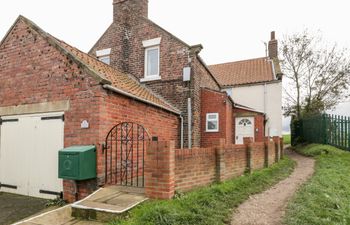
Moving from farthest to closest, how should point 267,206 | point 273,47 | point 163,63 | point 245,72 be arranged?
point 273,47, point 245,72, point 163,63, point 267,206

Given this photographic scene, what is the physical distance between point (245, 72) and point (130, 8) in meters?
13.4

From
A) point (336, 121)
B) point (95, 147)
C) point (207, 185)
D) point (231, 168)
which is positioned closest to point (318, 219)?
point (207, 185)

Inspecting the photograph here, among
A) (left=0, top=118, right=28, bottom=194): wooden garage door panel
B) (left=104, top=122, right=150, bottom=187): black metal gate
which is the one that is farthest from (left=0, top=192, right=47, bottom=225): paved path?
(left=104, top=122, right=150, bottom=187): black metal gate

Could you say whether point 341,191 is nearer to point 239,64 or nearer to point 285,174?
point 285,174

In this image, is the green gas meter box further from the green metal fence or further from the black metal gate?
the green metal fence

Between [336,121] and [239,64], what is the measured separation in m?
11.3

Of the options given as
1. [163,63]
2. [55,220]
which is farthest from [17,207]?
[163,63]

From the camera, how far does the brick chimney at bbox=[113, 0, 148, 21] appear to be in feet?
44.8

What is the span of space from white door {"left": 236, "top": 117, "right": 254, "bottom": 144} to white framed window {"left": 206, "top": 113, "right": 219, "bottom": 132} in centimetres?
414

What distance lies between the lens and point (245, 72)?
78.6ft

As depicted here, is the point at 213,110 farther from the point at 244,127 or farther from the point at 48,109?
the point at 48,109

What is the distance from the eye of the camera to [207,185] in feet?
23.5

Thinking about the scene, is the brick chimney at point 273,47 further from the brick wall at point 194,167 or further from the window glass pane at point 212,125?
the brick wall at point 194,167

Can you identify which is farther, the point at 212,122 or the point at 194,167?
the point at 212,122
